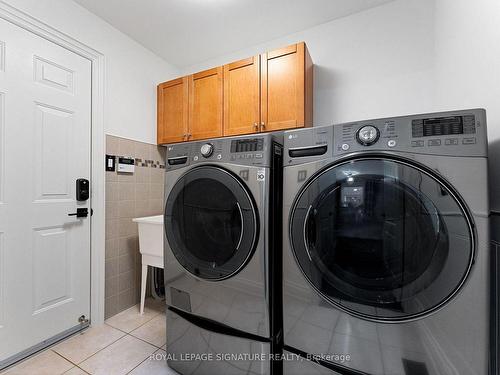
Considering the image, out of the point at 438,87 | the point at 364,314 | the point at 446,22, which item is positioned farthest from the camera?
the point at 438,87

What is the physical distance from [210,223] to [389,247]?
2.49 feet

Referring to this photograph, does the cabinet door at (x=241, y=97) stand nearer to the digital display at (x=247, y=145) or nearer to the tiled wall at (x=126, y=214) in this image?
the digital display at (x=247, y=145)

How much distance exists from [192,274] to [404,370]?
36.5 inches

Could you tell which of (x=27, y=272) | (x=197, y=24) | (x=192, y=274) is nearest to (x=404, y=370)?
(x=192, y=274)

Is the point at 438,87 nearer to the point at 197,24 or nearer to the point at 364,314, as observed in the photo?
the point at 364,314

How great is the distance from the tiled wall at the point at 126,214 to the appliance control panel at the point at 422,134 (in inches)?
72.6

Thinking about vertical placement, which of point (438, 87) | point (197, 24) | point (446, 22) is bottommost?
point (438, 87)

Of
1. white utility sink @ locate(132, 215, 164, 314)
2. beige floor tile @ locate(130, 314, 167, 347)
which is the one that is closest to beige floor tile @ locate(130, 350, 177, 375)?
beige floor tile @ locate(130, 314, 167, 347)

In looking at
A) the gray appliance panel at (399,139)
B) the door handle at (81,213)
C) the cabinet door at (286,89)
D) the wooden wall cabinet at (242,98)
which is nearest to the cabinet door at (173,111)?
the wooden wall cabinet at (242,98)

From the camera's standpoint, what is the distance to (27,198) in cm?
144

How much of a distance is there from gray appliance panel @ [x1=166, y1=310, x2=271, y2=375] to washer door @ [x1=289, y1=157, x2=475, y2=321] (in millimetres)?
442

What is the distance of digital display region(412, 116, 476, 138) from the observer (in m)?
0.72

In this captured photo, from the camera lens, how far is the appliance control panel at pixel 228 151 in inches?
39.8

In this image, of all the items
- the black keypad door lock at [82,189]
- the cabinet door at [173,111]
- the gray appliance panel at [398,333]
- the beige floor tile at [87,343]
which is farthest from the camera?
the cabinet door at [173,111]
